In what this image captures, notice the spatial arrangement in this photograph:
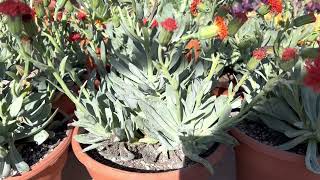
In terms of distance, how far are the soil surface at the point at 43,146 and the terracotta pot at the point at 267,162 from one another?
52 centimetres

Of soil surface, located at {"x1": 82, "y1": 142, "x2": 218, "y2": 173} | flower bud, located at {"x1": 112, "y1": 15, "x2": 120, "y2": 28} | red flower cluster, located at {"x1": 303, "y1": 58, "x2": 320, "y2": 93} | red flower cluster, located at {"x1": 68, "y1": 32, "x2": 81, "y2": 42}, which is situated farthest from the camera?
red flower cluster, located at {"x1": 68, "y1": 32, "x2": 81, "y2": 42}

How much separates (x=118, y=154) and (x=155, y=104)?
0.18 meters

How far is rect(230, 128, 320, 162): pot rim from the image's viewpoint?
1.07m

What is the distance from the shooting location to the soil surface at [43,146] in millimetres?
1145

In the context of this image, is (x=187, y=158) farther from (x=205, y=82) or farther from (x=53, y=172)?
(x=53, y=172)

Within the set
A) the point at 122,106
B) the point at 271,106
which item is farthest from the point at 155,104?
the point at 271,106

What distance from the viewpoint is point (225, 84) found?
146cm

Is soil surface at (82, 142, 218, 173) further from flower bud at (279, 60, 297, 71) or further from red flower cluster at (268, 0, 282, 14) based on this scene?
red flower cluster at (268, 0, 282, 14)

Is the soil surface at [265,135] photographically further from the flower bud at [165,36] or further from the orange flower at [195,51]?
the flower bud at [165,36]

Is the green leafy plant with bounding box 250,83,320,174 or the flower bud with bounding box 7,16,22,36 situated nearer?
the flower bud with bounding box 7,16,22,36

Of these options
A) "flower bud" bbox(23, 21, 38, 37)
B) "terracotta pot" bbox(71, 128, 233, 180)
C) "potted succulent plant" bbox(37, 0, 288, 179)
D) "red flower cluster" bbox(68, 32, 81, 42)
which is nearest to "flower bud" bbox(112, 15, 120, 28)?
"potted succulent plant" bbox(37, 0, 288, 179)

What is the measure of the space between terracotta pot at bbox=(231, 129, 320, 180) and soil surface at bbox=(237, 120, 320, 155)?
39 mm

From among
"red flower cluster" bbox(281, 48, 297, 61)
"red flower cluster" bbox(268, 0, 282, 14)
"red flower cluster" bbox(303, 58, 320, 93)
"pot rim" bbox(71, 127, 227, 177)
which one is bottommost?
"pot rim" bbox(71, 127, 227, 177)

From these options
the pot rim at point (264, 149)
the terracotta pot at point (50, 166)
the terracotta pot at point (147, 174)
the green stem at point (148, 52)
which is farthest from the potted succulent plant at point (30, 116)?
the pot rim at point (264, 149)
